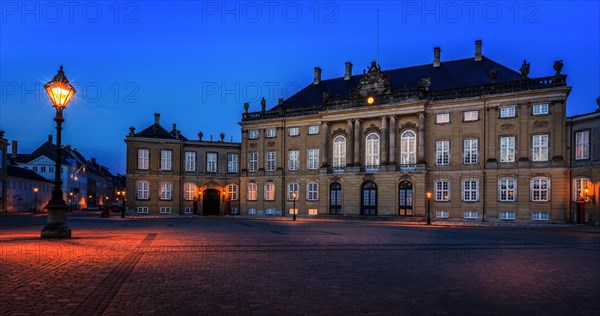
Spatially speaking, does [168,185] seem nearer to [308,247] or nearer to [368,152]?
[368,152]

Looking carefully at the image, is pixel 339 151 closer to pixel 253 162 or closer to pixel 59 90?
pixel 253 162

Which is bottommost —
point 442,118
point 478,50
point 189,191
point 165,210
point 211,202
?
point 165,210

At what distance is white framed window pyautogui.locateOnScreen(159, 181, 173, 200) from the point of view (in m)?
58.8

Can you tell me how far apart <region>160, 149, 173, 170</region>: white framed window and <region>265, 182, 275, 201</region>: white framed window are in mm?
12301

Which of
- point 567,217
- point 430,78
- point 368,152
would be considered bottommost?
point 567,217

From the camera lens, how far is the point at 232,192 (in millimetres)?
61906

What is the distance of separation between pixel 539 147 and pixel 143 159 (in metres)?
43.3

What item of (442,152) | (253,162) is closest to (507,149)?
(442,152)

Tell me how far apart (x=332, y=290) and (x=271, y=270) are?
2.78 meters

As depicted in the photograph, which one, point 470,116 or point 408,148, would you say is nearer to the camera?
point 470,116

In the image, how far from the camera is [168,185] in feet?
194

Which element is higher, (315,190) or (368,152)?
(368,152)

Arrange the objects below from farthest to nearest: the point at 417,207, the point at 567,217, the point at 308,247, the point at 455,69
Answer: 1. the point at 455,69
2. the point at 417,207
3. the point at 567,217
4. the point at 308,247

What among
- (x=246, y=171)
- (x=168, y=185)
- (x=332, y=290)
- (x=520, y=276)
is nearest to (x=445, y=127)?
(x=246, y=171)
